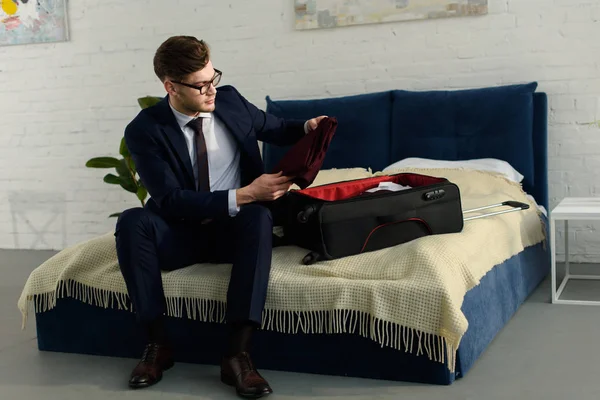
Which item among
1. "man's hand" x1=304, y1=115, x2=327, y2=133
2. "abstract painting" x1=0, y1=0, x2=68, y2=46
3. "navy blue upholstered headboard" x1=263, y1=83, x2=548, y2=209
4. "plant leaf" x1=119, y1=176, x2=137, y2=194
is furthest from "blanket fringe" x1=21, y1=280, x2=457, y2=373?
"abstract painting" x1=0, y1=0, x2=68, y2=46

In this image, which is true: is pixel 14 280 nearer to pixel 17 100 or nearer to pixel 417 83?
pixel 17 100

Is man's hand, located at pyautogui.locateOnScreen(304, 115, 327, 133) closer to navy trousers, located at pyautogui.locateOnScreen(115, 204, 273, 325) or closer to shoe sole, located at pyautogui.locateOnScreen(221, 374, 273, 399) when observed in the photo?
navy trousers, located at pyautogui.locateOnScreen(115, 204, 273, 325)

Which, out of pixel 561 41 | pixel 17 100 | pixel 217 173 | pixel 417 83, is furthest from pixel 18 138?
pixel 561 41

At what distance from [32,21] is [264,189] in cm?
324

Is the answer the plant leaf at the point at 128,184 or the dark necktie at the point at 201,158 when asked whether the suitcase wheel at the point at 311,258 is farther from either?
the plant leaf at the point at 128,184

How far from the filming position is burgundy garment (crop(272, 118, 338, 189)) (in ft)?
8.43

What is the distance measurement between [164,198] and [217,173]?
23 centimetres

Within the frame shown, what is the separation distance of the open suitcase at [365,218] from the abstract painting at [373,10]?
1582 mm

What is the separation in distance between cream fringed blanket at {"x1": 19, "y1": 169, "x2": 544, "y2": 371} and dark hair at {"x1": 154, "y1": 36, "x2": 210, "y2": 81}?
0.64 m

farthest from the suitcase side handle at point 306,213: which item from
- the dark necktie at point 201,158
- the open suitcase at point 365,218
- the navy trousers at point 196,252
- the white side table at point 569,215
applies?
the white side table at point 569,215

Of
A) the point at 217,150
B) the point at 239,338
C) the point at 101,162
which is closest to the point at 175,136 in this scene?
the point at 217,150

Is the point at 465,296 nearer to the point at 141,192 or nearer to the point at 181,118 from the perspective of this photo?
the point at 181,118

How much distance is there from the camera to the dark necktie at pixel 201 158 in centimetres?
268

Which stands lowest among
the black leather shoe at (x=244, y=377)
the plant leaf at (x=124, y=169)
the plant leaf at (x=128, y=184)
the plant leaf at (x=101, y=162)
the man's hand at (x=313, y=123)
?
the black leather shoe at (x=244, y=377)
